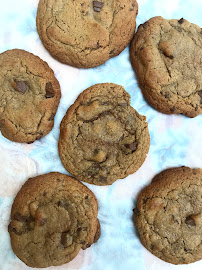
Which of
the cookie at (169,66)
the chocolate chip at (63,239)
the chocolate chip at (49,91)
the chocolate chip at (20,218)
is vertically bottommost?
the chocolate chip at (63,239)

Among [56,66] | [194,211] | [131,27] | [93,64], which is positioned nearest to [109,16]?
[131,27]

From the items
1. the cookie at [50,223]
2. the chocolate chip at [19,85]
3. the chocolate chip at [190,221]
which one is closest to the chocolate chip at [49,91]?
the chocolate chip at [19,85]

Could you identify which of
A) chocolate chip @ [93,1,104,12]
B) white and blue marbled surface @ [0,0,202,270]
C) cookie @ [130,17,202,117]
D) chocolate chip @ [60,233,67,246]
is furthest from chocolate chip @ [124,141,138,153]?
chocolate chip @ [93,1,104,12]

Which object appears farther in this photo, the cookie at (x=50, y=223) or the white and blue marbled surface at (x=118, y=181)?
the white and blue marbled surface at (x=118, y=181)

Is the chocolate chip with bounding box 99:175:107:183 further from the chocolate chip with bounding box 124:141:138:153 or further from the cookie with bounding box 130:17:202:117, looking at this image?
the cookie with bounding box 130:17:202:117

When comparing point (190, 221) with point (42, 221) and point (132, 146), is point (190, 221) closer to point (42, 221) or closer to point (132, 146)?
point (132, 146)

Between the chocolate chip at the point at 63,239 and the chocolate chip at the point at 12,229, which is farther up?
the chocolate chip at the point at 63,239

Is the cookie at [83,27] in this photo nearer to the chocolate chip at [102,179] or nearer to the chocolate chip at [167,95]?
the chocolate chip at [167,95]
